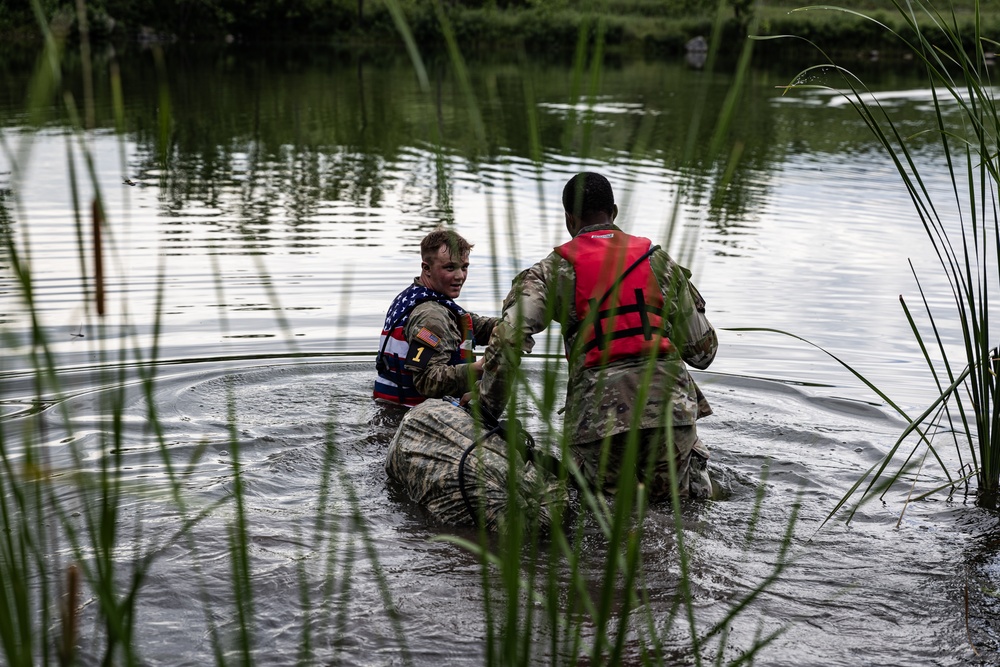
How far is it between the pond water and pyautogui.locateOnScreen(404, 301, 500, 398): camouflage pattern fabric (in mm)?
513

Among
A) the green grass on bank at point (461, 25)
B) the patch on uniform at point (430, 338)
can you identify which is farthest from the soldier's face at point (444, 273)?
the green grass on bank at point (461, 25)

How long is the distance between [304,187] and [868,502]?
38.8ft

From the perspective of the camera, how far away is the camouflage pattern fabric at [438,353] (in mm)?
6070

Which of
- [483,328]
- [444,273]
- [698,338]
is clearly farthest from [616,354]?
[483,328]

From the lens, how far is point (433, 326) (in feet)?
20.2

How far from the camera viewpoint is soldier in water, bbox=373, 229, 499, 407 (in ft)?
20.1

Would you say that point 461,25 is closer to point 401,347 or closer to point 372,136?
point 372,136

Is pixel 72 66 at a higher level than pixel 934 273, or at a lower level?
higher

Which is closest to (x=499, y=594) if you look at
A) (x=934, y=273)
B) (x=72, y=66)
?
(x=934, y=273)

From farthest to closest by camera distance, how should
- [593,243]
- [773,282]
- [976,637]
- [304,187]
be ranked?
[304,187] → [773,282] → [593,243] → [976,637]

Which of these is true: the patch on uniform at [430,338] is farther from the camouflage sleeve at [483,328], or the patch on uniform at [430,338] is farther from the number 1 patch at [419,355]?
the camouflage sleeve at [483,328]

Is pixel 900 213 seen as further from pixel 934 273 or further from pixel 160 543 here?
pixel 160 543

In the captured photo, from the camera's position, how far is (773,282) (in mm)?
10688

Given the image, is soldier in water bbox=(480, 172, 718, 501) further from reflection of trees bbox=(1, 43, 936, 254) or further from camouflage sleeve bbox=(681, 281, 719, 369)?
reflection of trees bbox=(1, 43, 936, 254)
